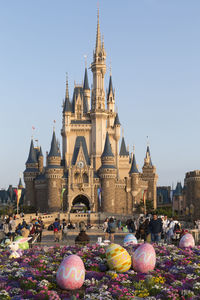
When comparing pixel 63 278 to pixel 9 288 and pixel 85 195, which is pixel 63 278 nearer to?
pixel 9 288

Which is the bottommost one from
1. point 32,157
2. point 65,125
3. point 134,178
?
point 134,178

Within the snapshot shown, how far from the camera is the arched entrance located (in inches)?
3044

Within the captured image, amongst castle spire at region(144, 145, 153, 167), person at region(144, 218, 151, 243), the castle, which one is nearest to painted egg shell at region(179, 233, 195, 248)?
person at region(144, 218, 151, 243)

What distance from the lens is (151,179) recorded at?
89.9 metres

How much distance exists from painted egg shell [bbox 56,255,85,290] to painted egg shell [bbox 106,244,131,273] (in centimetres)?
182

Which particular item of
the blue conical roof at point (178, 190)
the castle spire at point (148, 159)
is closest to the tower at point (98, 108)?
the castle spire at point (148, 159)

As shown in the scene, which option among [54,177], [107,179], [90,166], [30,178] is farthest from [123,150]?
[30,178]

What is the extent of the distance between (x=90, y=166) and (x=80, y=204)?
6248 mm

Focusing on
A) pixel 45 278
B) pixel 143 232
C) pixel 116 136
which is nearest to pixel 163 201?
pixel 116 136

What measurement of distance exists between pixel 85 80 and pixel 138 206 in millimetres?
27093

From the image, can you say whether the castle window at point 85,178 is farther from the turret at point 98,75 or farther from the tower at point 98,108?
the turret at point 98,75

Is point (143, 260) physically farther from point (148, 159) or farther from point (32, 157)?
point (148, 159)

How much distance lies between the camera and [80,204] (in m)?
78.7

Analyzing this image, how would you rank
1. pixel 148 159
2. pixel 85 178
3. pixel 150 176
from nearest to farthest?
1. pixel 85 178
2. pixel 150 176
3. pixel 148 159
